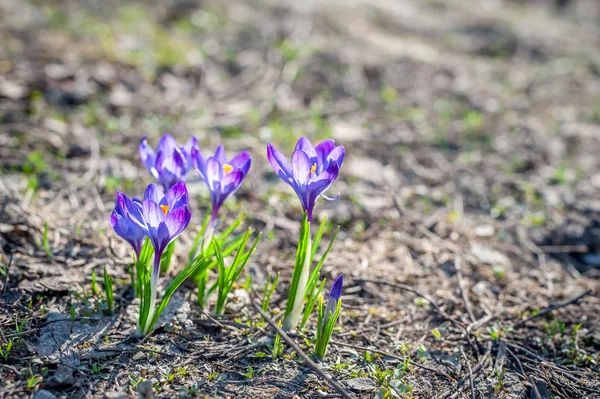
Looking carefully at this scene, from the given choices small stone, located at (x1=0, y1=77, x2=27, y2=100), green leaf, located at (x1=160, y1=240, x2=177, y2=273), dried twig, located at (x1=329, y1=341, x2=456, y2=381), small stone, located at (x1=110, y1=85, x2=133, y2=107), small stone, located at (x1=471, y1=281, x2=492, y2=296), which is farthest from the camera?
small stone, located at (x1=110, y1=85, x2=133, y2=107)

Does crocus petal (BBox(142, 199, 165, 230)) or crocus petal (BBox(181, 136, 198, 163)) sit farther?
crocus petal (BBox(181, 136, 198, 163))

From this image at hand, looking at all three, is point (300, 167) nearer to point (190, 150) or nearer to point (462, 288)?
point (190, 150)

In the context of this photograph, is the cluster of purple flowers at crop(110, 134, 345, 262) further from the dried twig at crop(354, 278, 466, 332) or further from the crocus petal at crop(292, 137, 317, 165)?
Answer: the dried twig at crop(354, 278, 466, 332)

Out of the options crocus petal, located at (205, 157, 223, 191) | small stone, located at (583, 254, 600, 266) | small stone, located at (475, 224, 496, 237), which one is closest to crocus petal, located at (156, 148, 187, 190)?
crocus petal, located at (205, 157, 223, 191)

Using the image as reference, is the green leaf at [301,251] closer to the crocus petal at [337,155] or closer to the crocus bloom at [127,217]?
the crocus petal at [337,155]

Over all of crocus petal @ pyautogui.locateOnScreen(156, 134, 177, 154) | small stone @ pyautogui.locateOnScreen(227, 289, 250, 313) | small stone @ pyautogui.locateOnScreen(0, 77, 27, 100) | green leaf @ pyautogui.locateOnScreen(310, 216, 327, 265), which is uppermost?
small stone @ pyautogui.locateOnScreen(0, 77, 27, 100)

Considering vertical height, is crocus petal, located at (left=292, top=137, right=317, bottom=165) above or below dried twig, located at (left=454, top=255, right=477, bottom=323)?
above

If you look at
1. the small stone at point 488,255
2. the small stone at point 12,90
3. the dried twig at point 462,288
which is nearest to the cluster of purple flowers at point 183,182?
the dried twig at point 462,288

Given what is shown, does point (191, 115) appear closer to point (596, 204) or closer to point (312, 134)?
point (312, 134)
